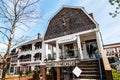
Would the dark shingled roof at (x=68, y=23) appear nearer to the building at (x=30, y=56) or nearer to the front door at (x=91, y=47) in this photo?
the front door at (x=91, y=47)

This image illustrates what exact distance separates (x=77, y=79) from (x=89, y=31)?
6.31 meters

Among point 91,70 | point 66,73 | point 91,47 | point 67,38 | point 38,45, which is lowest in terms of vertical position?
point 66,73

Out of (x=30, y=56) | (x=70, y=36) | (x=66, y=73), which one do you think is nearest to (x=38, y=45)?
(x=30, y=56)

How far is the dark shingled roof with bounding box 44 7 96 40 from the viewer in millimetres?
14008

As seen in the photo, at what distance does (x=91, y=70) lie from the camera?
358 inches

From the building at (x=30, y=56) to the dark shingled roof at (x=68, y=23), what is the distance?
52.5ft

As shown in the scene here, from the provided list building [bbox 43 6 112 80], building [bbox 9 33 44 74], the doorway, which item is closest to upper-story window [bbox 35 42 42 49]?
building [bbox 9 33 44 74]

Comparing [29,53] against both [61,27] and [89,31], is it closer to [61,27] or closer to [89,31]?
[61,27]

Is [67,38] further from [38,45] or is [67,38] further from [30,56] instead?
[30,56]

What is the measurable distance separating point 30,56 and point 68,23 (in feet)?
73.4

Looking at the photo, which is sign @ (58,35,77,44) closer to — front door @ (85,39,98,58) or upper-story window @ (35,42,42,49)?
front door @ (85,39,98,58)

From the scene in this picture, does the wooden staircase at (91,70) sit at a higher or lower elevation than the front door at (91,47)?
lower

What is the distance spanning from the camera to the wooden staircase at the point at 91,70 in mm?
8233

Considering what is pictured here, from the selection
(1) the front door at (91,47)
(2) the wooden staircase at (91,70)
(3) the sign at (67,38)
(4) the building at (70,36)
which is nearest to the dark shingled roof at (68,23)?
(4) the building at (70,36)
